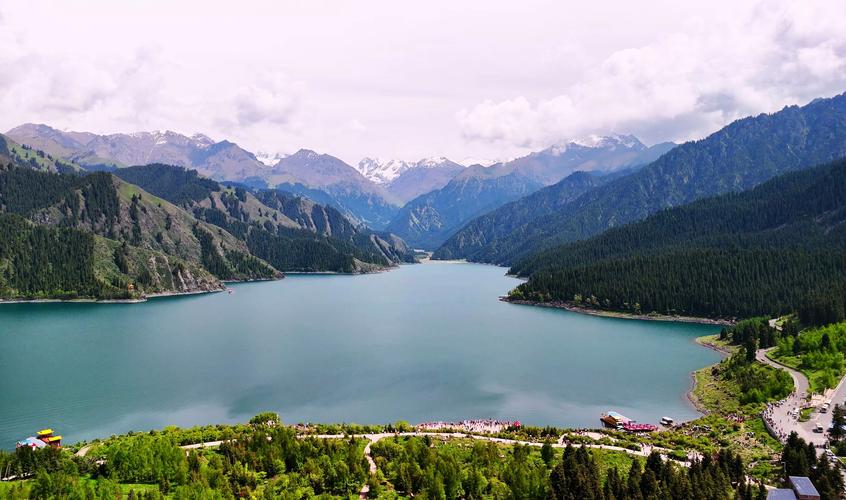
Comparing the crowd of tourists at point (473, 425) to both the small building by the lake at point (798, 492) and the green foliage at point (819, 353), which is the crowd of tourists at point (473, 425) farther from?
the green foliage at point (819, 353)

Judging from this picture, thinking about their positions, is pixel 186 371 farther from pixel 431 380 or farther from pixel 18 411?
pixel 431 380

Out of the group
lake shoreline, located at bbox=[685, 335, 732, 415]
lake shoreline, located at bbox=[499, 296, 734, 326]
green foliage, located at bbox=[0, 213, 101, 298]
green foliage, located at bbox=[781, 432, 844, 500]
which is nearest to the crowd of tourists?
lake shoreline, located at bbox=[685, 335, 732, 415]

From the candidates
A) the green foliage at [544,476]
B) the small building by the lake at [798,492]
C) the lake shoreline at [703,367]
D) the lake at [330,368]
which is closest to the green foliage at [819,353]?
the lake shoreline at [703,367]

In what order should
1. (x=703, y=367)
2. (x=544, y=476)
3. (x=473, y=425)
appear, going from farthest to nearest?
1. (x=703, y=367)
2. (x=473, y=425)
3. (x=544, y=476)

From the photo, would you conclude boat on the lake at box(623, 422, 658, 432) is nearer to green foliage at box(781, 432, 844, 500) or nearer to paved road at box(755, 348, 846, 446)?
paved road at box(755, 348, 846, 446)


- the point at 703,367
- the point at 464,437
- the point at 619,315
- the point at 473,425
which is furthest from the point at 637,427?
the point at 619,315

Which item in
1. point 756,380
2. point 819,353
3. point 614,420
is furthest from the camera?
point 819,353

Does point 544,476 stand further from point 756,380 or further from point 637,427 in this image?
point 756,380

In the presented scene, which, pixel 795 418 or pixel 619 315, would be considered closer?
pixel 795 418

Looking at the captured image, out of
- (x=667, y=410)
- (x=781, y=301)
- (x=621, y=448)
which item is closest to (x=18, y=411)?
(x=621, y=448)
